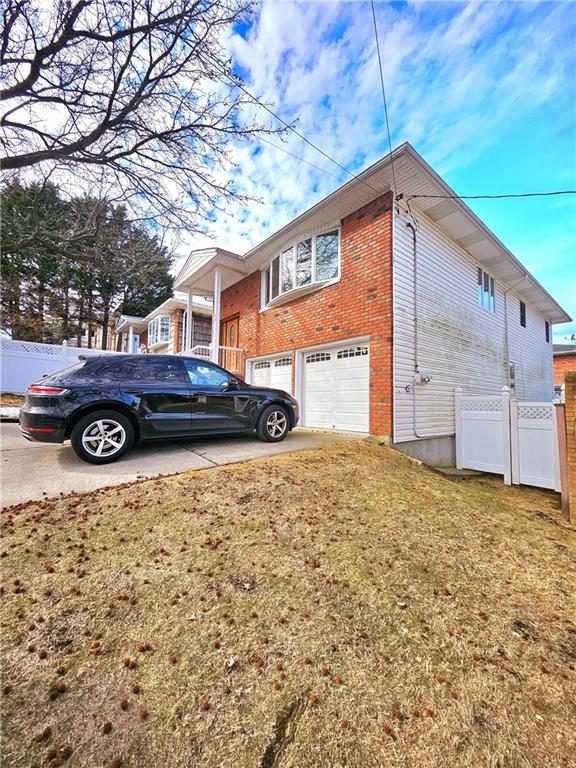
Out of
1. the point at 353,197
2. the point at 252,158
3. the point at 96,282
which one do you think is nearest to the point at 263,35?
the point at 252,158

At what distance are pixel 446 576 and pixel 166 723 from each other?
220cm

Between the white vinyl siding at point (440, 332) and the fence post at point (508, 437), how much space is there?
132 cm

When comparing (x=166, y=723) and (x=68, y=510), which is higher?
(x=68, y=510)

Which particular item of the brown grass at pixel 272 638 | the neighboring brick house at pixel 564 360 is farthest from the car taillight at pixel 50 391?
the neighboring brick house at pixel 564 360

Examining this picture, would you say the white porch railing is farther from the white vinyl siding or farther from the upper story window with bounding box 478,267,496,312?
the upper story window with bounding box 478,267,496,312

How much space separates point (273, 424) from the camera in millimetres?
5902

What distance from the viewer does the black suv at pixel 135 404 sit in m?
4.01

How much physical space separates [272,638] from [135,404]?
11.4 feet

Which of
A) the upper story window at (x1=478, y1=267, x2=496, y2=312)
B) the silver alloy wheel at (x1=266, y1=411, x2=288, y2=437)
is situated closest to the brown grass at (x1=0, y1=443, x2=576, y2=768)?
the silver alloy wheel at (x1=266, y1=411, x2=288, y2=437)

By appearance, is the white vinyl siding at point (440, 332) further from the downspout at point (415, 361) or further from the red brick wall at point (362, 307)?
the red brick wall at point (362, 307)

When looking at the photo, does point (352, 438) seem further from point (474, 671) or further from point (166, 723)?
point (166, 723)

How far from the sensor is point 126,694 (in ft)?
4.85

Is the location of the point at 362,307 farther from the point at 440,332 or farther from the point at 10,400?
the point at 10,400

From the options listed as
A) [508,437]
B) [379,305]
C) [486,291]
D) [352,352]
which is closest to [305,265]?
[379,305]
